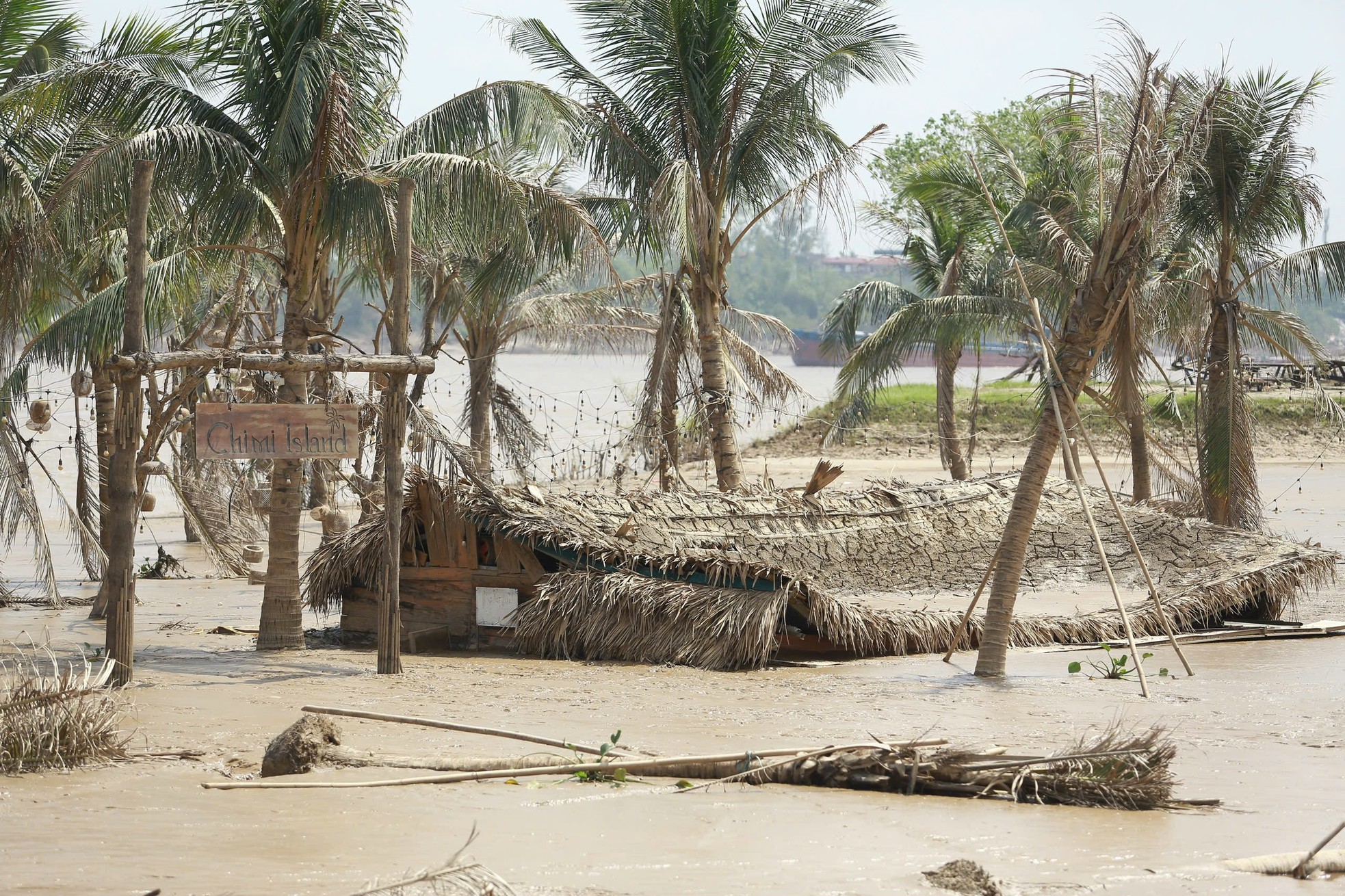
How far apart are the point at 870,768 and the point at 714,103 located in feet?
32.4

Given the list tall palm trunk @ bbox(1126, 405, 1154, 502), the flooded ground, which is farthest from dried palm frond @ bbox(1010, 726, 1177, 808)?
tall palm trunk @ bbox(1126, 405, 1154, 502)

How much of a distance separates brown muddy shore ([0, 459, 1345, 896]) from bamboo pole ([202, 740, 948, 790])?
6cm

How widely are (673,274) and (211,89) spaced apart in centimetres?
663

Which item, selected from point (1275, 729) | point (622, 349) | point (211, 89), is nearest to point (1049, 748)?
point (1275, 729)

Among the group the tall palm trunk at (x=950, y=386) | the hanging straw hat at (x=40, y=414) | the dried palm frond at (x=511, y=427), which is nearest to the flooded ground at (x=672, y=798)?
the hanging straw hat at (x=40, y=414)

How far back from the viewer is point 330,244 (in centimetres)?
1102

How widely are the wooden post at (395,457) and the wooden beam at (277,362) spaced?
0.17m

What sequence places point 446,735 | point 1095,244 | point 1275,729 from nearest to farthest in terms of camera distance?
point 446,735 → point 1275,729 → point 1095,244

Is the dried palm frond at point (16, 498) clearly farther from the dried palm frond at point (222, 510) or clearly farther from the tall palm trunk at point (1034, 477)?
the tall palm trunk at point (1034, 477)

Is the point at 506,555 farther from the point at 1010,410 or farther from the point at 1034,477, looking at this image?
the point at 1010,410

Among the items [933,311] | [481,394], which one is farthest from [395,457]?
[481,394]

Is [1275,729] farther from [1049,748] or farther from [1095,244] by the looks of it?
[1095,244]

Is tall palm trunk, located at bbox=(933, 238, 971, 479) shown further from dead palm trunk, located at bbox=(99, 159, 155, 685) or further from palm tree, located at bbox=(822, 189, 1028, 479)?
dead palm trunk, located at bbox=(99, 159, 155, 685)

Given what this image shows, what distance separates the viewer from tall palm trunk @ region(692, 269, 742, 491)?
15.2 m
